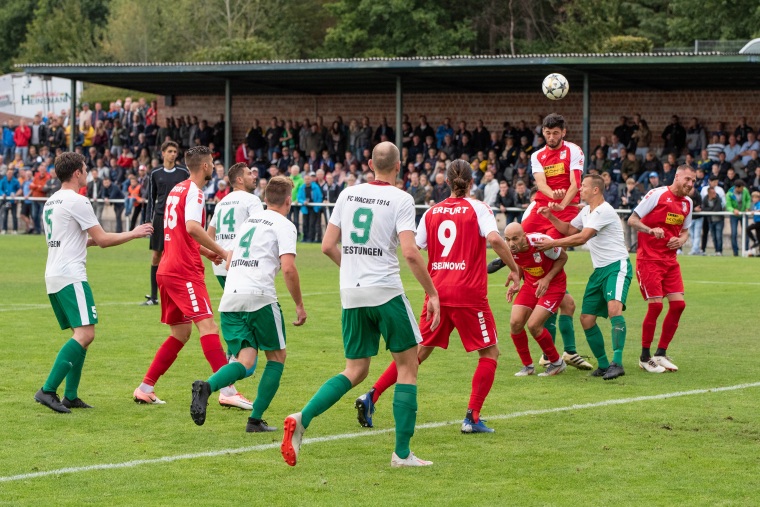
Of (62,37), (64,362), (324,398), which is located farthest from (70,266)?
(62,37)

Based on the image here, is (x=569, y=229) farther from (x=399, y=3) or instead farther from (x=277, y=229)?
(x=399, y=3)

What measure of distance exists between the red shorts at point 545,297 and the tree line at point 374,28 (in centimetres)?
4001

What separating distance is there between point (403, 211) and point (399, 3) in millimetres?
52041

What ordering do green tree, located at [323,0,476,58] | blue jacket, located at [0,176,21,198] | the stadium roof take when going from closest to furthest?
the stadium roof < blue jacket, located at [0,176,21,198] < green tree, located at [323,0,476,58]

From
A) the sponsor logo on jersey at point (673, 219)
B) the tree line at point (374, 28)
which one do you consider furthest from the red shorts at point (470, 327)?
the tree line at point (374, 28)

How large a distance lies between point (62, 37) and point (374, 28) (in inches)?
818

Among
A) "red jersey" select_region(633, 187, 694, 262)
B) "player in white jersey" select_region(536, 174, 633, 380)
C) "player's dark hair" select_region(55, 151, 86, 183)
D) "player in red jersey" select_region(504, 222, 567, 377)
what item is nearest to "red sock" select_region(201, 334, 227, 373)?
"player's dark hair" select_region(55, 151, 86, 183)

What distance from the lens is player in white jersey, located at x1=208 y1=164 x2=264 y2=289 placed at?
963 cm

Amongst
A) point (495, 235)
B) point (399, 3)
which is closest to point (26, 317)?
point (495, 235)

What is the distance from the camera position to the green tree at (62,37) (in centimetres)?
6725

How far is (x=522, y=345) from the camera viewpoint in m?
10.5

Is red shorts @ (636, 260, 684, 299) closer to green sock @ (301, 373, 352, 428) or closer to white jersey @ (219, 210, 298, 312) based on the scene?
white jersey @ (219, 210, 298, 312)

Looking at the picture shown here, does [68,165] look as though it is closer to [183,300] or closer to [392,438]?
[183,300]

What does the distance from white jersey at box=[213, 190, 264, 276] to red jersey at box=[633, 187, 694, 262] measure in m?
3.71
